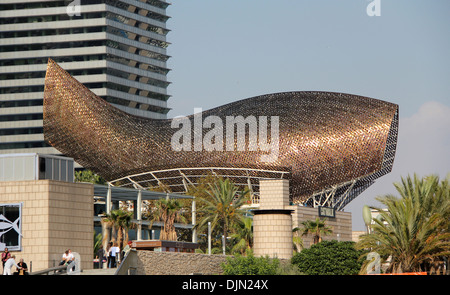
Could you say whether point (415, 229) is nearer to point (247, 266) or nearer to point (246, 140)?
point (247, 266)

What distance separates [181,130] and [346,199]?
22222 mm

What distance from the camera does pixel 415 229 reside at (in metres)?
44.1

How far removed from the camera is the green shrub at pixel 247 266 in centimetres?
4894

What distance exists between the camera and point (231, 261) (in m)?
49.8

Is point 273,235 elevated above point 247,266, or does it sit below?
above

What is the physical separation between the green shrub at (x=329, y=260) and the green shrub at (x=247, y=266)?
5.35 meters

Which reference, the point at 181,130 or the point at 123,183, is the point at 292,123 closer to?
the point at 181,130

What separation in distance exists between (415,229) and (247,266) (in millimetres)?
10020

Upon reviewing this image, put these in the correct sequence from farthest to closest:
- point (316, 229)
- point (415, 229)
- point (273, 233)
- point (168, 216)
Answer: point (168, 216), point (316, 229), point (273, 233), point (415, 229)

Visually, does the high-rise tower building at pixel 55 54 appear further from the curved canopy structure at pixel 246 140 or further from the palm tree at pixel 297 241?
the palm tree at pixel 297 241

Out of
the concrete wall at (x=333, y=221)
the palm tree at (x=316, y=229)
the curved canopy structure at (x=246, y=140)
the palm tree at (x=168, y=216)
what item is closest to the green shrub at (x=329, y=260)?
the palm tree at (x=316, y=229)

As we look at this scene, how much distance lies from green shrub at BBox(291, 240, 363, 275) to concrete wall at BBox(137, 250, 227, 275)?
7235mm

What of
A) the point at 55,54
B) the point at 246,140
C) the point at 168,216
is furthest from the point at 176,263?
the point at 55,54
